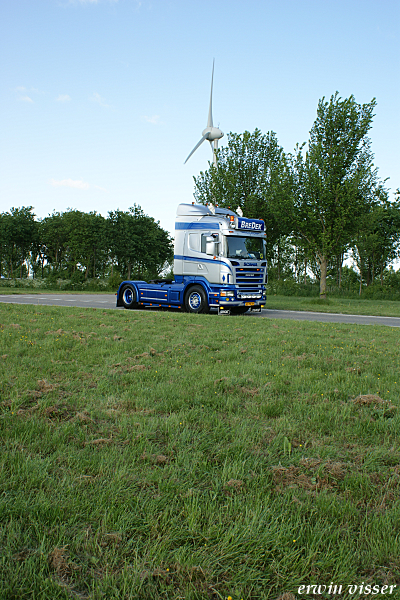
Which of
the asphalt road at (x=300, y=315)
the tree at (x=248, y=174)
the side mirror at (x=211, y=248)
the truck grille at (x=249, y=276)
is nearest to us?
the asphalt road at (x=300, y=315)

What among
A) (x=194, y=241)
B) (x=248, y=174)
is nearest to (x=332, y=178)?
(x=248, y=174)

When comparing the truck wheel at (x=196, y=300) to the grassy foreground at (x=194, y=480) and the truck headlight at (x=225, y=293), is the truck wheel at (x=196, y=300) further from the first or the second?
the grassy foreground at (x=194, y=480)

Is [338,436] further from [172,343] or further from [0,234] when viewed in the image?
[0,234]

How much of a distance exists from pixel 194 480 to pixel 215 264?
1285cm

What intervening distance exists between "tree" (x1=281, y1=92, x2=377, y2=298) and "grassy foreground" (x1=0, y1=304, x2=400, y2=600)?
24.7m

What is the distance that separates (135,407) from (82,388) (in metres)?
0.92

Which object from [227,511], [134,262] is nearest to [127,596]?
[227,511]

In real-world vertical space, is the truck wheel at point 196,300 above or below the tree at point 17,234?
below

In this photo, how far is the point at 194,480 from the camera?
2.76 metres

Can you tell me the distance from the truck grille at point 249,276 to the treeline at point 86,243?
154 feet

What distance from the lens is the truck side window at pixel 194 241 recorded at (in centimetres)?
1582

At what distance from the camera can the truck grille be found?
15500 millimetres

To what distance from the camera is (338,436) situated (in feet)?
11.6

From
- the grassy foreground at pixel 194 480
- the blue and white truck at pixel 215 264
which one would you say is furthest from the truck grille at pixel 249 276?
the grassy foreground at pixel 194 480
